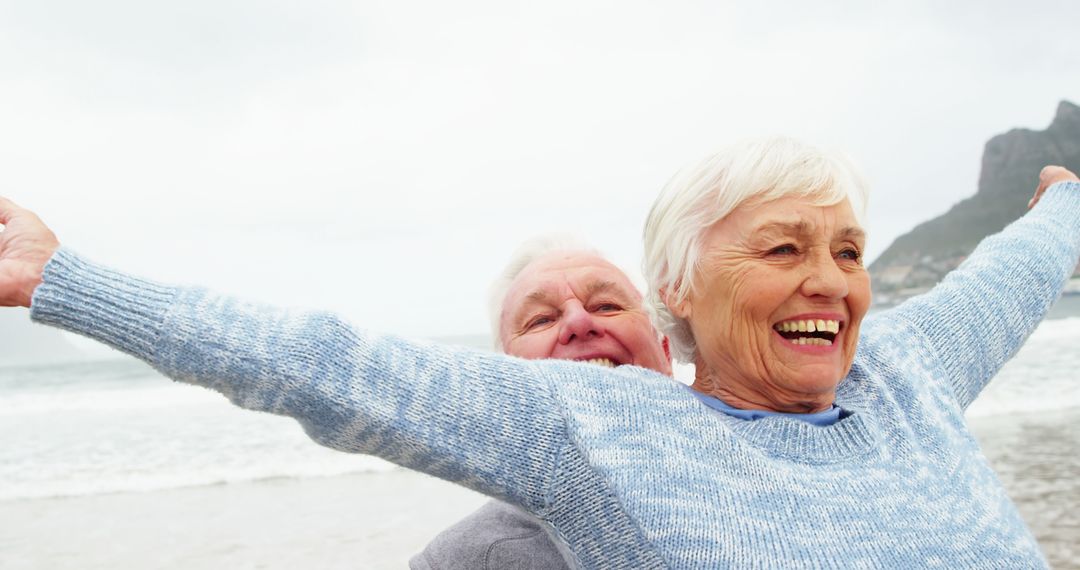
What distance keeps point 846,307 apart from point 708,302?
0.90 ft

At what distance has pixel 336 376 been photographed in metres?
1.26

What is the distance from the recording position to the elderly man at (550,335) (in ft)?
6.46

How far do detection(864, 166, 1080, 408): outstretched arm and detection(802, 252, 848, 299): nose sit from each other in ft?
1.73

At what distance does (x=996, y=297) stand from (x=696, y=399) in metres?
1.11

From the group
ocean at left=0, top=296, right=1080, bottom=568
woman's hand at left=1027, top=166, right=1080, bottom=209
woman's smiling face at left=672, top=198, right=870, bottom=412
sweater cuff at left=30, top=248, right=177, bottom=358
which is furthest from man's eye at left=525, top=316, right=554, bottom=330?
ocean at left=0, top=296, right=1080, bottom=568

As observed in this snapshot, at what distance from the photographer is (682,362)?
1.86 m

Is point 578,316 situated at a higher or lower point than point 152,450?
higher

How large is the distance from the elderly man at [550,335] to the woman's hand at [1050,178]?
134cm

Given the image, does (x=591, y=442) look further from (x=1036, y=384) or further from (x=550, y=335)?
(x=1036, y=384)

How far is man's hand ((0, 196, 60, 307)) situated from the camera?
4.15ft

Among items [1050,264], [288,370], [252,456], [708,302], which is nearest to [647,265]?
[708,302]

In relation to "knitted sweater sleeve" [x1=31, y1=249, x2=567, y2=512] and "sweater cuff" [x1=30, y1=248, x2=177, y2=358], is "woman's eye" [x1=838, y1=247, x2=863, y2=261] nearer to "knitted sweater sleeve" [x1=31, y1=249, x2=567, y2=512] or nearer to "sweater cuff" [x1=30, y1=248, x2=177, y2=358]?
"knitted sweater sleeve" [x1=31, y1=249, x2=567, y2=512]

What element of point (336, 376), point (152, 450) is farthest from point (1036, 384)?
point (336, 376)

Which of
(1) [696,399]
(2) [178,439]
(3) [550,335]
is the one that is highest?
(1) [696,399]
